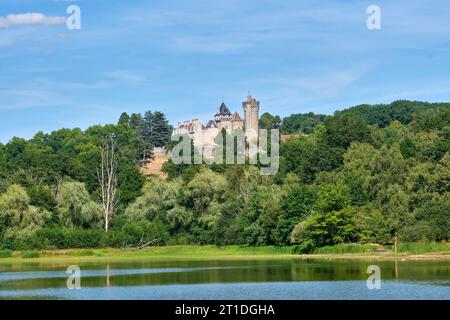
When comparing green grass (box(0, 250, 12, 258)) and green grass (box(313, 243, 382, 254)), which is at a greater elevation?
green grass (box(313, 243, 382, 254))

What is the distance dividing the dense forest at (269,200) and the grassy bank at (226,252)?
0.92 metres

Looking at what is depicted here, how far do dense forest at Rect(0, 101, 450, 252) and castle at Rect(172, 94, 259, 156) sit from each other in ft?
225

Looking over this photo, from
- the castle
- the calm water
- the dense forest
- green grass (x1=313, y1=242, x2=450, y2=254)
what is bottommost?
the calm water

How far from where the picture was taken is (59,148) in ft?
503

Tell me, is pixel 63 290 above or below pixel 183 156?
below

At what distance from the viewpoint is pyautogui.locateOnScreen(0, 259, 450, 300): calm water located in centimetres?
3350

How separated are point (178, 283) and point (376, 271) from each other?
9199 millimetres

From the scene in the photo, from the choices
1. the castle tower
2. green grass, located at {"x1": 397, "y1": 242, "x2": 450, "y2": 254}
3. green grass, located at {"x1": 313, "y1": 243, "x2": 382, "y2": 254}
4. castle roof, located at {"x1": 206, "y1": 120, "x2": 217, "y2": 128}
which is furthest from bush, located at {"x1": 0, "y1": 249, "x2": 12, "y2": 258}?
castle roof, located at {"x1": 206, "y1": 120, "x2": 217, "y2": 128}

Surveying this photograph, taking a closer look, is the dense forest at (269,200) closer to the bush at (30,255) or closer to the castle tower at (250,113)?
the bush at (30,255)

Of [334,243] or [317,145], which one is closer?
[334,243]

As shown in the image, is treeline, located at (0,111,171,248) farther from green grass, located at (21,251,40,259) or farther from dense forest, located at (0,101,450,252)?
green grass, located at (21,251,40,259)

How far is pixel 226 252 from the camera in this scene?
66250mm
